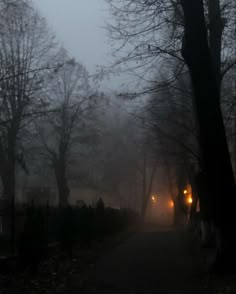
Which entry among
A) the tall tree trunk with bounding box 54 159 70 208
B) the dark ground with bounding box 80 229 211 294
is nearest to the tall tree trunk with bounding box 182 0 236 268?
the dark ground with bounding box 80 229 211 294

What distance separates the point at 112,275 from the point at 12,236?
11.6 ft

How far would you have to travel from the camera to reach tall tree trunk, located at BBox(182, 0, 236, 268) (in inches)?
468

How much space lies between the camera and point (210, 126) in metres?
12.2

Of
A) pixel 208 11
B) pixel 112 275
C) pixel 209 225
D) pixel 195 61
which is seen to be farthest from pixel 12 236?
pixel 208 11

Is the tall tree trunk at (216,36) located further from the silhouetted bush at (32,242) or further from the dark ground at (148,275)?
the silhouetted bush at (32,242)

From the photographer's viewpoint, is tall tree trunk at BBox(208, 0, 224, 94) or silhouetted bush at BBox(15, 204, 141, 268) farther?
tall tree trunk at BBox(208, 0, 224, 94)

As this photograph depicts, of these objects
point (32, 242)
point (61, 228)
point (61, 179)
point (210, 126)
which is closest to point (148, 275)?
point (32, 242)

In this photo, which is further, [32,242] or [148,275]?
[32,242]

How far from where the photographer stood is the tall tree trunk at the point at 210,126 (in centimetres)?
1188

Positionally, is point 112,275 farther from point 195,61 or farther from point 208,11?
point 208,11

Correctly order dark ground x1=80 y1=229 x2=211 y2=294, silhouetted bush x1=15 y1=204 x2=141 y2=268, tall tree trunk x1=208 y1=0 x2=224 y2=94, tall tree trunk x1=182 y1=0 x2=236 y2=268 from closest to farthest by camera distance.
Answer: dark ground x1=80 y1=229 x2=211 y2=294, tall tree trunk x1=182 y1=0 x2=236 y2=268, silhouetted bush x1=15 y1=204 x2=141 y2=268, tall tree trunk x1=208 y1=0 x2=224 y2=94

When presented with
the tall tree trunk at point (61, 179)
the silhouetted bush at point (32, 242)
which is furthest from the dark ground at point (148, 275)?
the tall tree trunk at point (61, 179)

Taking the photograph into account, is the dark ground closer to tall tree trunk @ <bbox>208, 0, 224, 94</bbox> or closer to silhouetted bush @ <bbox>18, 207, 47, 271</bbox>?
silhouetted bush @ <bbox>18, 207, 47, 271</bbox>

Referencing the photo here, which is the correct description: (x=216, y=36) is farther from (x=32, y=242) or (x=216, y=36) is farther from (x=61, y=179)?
(x=61, y=179)
